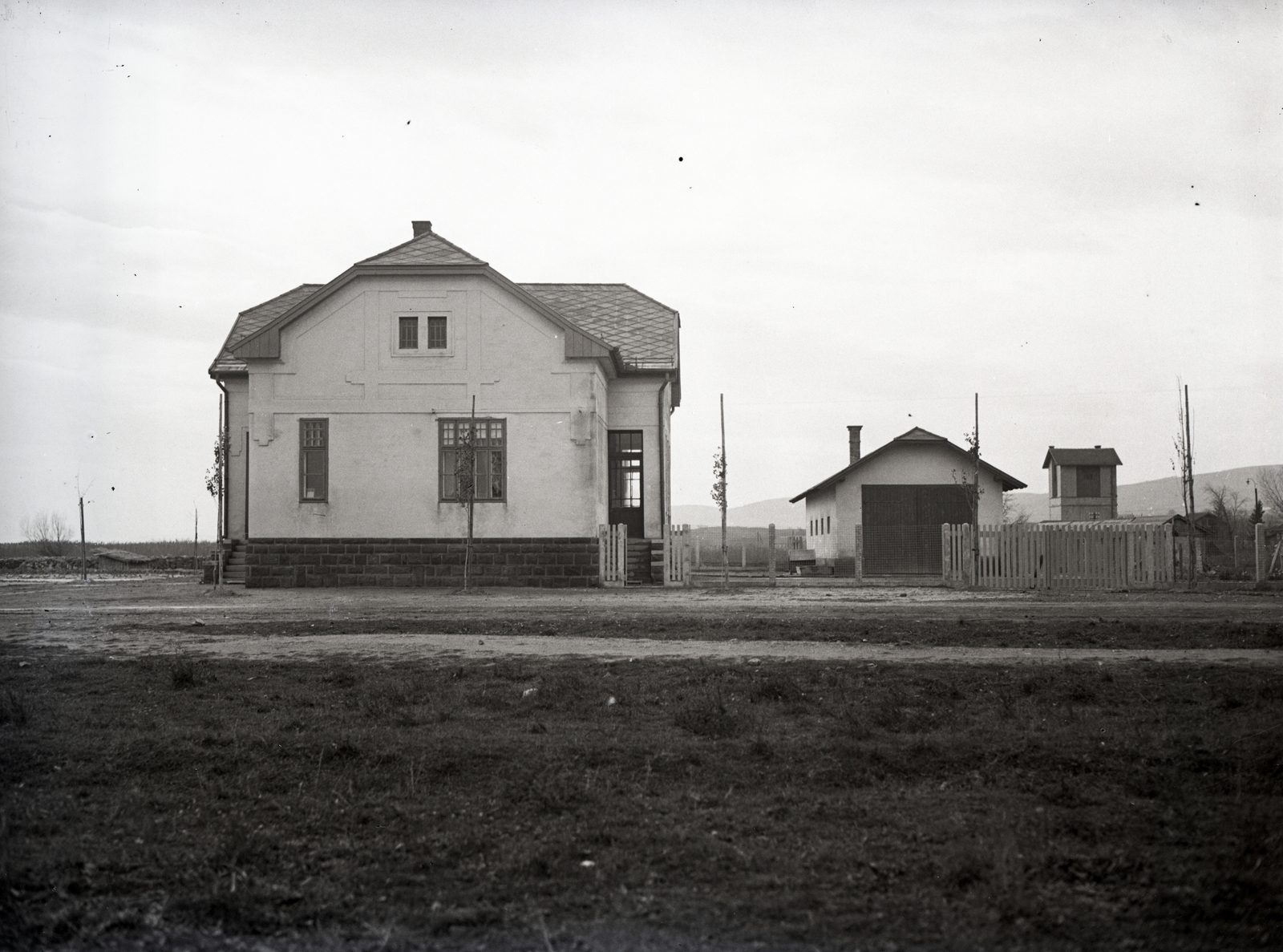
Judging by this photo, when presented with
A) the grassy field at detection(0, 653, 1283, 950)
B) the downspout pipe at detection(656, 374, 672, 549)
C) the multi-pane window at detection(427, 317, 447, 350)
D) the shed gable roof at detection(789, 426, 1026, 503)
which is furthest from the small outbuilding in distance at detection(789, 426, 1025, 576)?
the grassy field at detection(0, 653, 1283, 950)

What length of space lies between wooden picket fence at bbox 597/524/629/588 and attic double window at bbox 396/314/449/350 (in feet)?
21.2

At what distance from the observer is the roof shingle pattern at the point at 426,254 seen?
30578mm

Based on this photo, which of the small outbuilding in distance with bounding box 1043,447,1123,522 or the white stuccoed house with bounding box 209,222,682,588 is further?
the small outbuilding in distance with bounding box 1043,447,1123,522

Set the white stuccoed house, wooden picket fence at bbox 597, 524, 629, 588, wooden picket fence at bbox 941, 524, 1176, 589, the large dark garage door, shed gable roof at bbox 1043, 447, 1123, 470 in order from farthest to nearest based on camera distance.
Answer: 1. shed gable roof at bbox 1043, 447, 1123, 470
2. the large dark garage door
3. the white stuccoed house
4. wooden picket fence at bbox 597, 524, 629, 588
5. wooden picket fence at bbox 941, 524, 1176, 589

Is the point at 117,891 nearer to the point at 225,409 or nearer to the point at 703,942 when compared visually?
the point at 703,942

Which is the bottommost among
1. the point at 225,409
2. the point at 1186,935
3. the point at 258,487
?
the point at 1186,935

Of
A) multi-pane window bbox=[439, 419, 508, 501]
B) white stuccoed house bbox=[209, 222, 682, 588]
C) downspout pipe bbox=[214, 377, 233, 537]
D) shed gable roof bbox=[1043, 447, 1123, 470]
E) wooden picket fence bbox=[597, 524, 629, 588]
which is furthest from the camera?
shed gable roof bbox=[1043, 447, 1123, 470]

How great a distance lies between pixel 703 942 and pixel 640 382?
2983 cm

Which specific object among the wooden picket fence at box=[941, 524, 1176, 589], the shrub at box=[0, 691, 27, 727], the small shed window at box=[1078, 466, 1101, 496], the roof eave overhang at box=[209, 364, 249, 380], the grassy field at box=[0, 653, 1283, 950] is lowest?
the grassy field at box=[0, 653, 1283, 950]

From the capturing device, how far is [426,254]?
102 ft

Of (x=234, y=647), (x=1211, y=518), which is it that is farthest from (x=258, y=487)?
(x=1211, y=518)

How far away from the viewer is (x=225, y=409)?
33688 millimetres

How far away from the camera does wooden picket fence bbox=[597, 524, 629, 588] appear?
30125mm

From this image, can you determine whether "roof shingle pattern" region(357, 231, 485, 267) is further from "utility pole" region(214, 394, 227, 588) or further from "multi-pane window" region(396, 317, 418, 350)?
"utility pole" region(214, 394, 227, 588)
